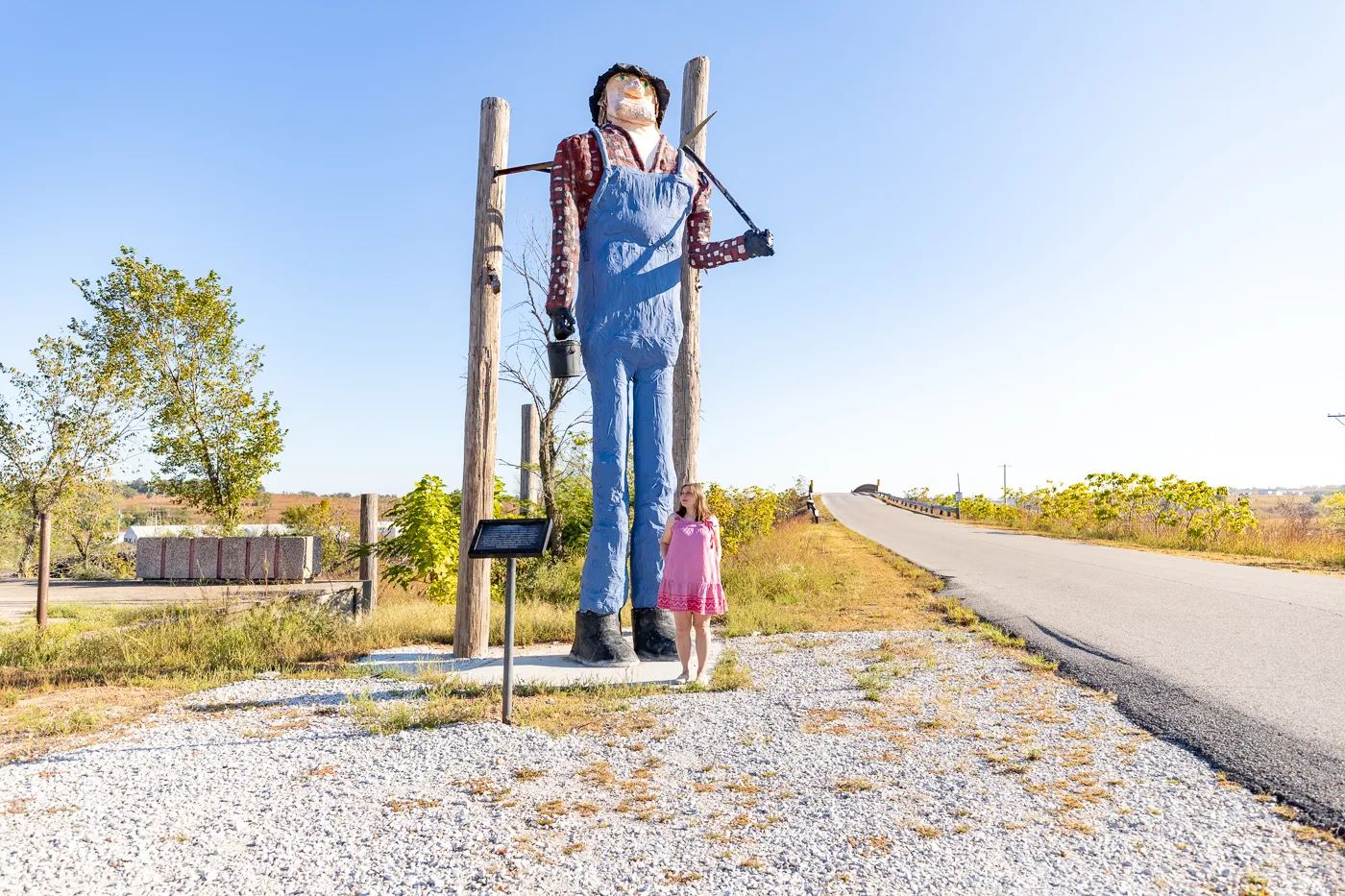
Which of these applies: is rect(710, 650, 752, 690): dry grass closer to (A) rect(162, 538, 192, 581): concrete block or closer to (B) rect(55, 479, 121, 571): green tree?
(A) rect(162, 538, 192, 581): concrete block

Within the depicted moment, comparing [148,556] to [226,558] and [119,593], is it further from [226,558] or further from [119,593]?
[119,593]

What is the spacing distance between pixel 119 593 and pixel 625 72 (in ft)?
34.0

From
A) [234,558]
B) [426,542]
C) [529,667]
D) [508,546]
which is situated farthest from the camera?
[234,558]

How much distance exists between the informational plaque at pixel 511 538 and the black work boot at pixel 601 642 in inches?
58.6

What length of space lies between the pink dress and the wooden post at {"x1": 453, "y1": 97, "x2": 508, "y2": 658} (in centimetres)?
172

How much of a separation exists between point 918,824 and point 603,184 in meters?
4.90

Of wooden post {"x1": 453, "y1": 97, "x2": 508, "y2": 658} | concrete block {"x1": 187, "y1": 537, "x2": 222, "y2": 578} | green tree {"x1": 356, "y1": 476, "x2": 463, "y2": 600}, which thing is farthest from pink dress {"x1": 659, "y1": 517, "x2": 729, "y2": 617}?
concrete block {"x1": 187, "y1": 537, "x2": 222, "y2": 578}

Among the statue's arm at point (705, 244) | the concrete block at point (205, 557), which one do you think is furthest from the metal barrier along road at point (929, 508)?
the statue's arm at point (705, 244)

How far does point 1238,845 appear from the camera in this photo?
9.82 feet

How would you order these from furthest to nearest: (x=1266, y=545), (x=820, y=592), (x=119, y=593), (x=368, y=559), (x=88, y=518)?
(x=88, y=518), (x=1266, y=545), (x=119, y=593), (x=820, y=592), (x=368, y=559)

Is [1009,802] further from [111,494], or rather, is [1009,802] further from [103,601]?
[111,494]

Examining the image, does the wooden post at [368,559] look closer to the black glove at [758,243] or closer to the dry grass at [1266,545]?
the black glove at [758,243]

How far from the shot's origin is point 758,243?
6.63 m

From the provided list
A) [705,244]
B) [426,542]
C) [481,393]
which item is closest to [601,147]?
[705,244]
